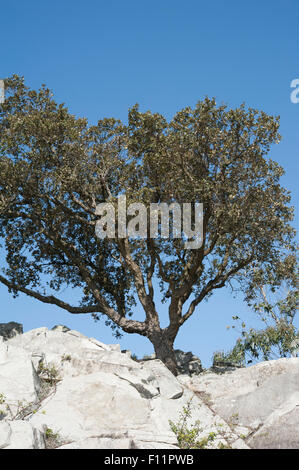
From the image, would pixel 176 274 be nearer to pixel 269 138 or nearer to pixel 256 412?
pixel 269 138

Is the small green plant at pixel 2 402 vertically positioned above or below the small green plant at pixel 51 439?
above

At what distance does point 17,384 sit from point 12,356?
270 cm

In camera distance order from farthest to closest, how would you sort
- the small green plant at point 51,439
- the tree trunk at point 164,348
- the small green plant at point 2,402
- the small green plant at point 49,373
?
the tree trunk at point 164,348, the small green plant at point 49,373, the small green plant at point 2,402, the small green plant at point 51,439

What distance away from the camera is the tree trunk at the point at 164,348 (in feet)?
101

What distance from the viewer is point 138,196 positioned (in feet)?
100

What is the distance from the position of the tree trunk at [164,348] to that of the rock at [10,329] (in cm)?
815

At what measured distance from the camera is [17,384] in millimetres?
17891

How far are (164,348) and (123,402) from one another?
13689mm

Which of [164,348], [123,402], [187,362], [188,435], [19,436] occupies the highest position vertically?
[19,436]

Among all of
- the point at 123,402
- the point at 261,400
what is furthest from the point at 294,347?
the point at 123,402

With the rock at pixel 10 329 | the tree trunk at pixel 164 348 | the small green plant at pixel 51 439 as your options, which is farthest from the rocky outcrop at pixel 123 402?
the tree trunk at pixel 164 348

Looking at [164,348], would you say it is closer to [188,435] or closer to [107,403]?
[107,403]

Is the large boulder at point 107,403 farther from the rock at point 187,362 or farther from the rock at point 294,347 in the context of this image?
the rock at point 294,347
